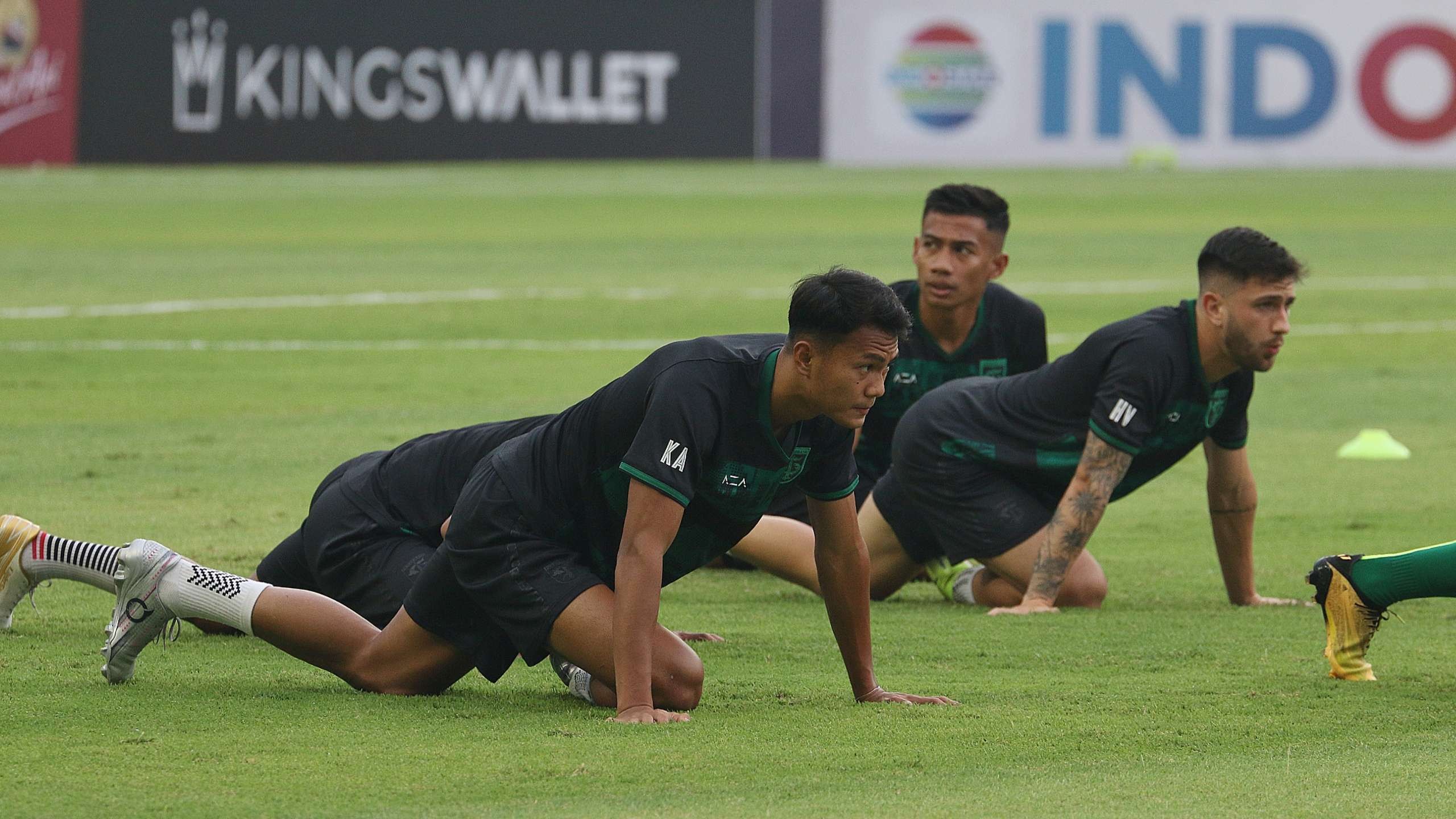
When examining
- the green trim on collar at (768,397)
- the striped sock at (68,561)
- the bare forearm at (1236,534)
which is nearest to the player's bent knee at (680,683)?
the green trim on collar at (768,397)

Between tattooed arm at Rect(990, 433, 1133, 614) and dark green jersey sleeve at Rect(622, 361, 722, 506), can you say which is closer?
dark green jersey sleeve at Rect(622, 361, 722, 506)

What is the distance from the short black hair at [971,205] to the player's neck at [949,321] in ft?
1.10

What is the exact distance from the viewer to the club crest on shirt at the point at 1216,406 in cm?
733

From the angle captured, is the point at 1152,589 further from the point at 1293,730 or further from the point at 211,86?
the point at 211,86

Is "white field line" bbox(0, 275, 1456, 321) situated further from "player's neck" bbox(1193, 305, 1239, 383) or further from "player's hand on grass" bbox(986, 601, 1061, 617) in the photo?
"player's neck" bbox(1193, 305, 1239, 383)

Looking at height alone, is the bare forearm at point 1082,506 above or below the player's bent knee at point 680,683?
above

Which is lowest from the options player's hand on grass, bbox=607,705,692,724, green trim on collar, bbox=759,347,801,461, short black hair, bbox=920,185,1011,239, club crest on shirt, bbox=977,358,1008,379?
player's hand on grass, bbox=607,705,692,724

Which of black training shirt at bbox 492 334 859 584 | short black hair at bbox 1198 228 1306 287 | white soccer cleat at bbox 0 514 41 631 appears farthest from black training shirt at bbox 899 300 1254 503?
white soccer cleat at bbox 0 514 41 631

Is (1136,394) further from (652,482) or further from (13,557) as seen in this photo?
(13,557)

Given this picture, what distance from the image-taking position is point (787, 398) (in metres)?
5.33

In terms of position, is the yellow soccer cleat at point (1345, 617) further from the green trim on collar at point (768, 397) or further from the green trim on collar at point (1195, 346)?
the green trim on collar at point (768, 397)

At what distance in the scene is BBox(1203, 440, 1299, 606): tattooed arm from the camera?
765 cm

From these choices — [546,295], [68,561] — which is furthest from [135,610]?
[546,295]

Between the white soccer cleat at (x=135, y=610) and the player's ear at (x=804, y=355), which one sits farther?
the white soccer cleat at (x=135, y=610)
